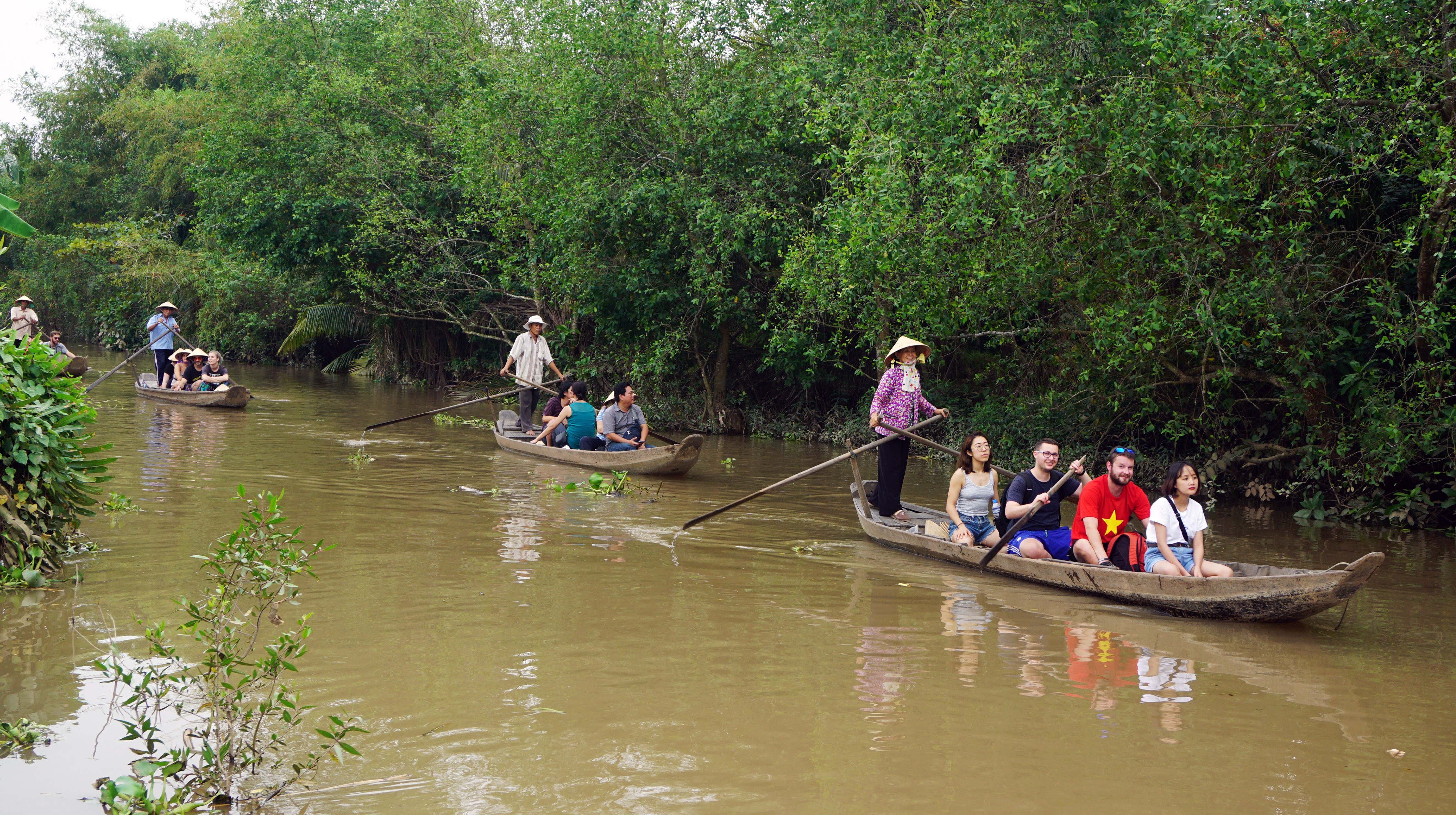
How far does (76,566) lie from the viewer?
673 centimetres

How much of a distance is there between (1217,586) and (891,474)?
142 inches

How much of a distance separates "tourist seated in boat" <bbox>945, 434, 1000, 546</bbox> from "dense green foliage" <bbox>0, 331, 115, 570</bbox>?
228 inches

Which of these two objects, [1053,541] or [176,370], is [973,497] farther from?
[176,370]

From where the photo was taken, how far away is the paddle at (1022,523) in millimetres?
7391

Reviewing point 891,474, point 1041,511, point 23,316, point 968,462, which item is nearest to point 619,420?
point 891,474

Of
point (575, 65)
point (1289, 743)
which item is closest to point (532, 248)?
point (575, 65)

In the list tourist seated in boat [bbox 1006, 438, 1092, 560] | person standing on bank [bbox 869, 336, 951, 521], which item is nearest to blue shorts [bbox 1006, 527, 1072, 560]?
tourist seated in boat [bbox 1006, 438, 1092, 560]

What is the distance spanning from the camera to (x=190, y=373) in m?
19.0

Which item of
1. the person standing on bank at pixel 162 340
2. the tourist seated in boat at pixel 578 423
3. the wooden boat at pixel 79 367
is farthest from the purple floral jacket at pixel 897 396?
the wooden boat at pixel 79 367

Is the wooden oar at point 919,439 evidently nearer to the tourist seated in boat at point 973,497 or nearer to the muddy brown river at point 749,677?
the tourist seated in boat at point 973,497

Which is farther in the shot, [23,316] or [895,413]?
[23,316]

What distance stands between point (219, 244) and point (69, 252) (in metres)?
9.29

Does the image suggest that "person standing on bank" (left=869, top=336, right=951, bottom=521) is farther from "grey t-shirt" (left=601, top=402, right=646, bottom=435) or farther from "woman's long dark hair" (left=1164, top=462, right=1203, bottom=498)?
"grey t-shirt" (left=601, top=402, right=646, bottom=435)

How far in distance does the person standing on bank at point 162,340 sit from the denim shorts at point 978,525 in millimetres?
16283
